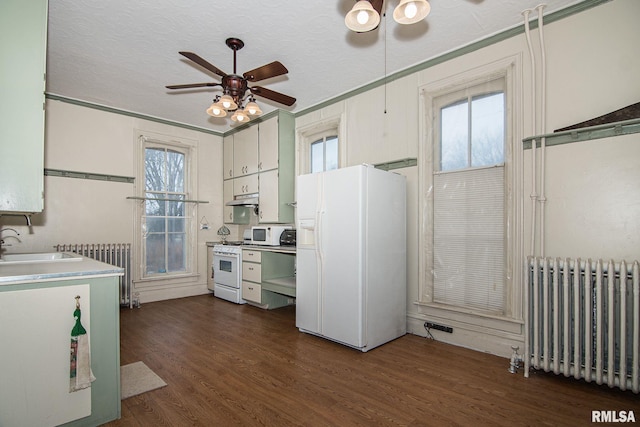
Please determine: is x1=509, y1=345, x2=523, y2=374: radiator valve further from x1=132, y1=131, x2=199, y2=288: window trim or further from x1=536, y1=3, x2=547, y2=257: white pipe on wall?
x1=132, y1=131, x2=199, y2=288: window trim

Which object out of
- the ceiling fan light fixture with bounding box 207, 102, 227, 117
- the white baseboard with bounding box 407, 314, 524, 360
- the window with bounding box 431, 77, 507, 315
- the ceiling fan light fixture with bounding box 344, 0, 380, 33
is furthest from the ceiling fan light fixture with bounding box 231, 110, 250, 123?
the white baseboard with bounding box 407, 314, 524, 360

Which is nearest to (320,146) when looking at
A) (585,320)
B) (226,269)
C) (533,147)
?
(226,269)

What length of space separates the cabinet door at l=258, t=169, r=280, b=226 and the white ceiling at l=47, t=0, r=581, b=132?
1.32m

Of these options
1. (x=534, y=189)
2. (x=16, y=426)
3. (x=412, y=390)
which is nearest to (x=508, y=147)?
(x=534, y=189)

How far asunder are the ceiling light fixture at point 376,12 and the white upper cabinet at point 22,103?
1.87m

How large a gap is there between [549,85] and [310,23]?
2.08 metres

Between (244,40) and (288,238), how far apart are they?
2.42 m

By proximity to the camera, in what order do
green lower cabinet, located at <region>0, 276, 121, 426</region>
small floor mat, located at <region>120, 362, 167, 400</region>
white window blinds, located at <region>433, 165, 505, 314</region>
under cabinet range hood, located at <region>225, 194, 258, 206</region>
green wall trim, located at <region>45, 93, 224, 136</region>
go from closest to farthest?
green lower cabinet, located at <region>0, 276, 121, 426</region>, small floor mat, located at <region>120, 362, 167, 400</region>, white window blinds, located at <region>433, 165, 505, 314</region>, green wall trim, located at <region>45, 93, 224, 136</region>, under cabinet range hood, located at <region>225, 194, 258, 206</region>

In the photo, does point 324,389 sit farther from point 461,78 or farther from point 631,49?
point 631,49

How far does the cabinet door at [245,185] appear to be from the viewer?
5.20 metres

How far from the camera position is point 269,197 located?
4926 mm

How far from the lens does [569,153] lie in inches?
101

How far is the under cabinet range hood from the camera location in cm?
519

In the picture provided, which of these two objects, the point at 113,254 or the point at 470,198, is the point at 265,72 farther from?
the point at 113,254
